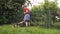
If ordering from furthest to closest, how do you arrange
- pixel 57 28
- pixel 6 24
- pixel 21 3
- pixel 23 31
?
pixel 21 3 < pixel 6 24 < pixel 57 28 < pixel 23 31

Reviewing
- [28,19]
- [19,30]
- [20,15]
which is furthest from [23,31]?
[20,15]

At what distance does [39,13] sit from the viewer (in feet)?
54.3

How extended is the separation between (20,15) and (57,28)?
3002 mm

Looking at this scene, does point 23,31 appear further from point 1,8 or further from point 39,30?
point 1,8

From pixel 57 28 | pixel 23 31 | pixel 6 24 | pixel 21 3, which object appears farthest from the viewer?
pixel 21 3

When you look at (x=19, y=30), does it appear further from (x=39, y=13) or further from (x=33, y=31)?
(x=39, y=13)

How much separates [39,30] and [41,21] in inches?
68.6

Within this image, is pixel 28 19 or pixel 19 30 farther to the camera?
pixel 28 19

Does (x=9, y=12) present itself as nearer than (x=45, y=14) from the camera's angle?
No

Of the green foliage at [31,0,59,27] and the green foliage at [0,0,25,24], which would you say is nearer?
the green foliage at [31,0,59,27]

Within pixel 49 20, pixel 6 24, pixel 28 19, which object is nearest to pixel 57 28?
pixel 49 20

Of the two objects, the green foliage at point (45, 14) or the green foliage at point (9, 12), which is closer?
the green foliage at point (45, 14)

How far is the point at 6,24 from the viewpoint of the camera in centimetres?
1706

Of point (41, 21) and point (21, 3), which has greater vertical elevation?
point (21, 3)
